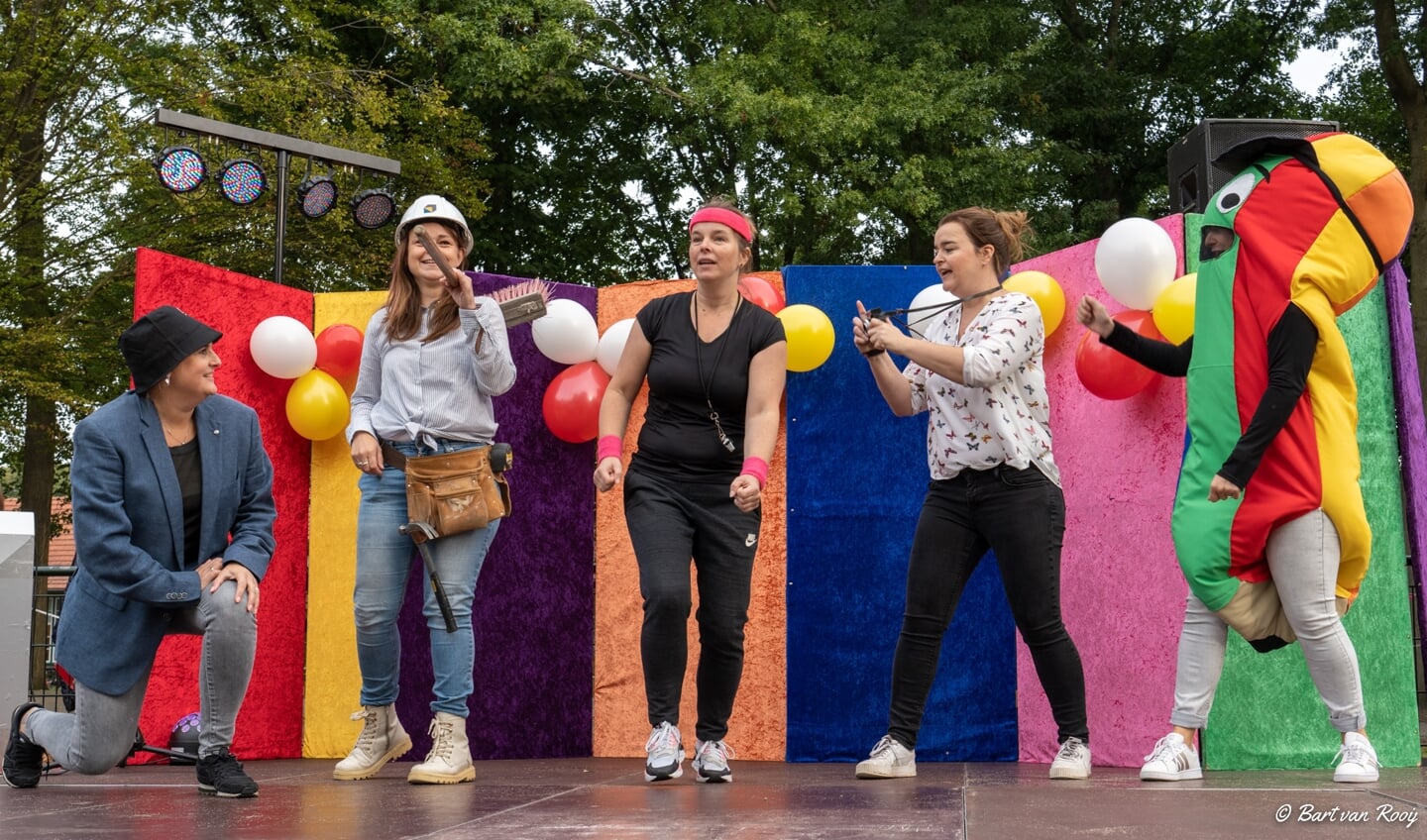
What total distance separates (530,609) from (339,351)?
132cm

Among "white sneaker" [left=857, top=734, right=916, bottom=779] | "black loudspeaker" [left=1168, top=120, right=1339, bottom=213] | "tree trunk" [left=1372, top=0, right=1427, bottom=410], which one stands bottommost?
"white sneaker" [left=857, top=734, right=916, bottom=779]

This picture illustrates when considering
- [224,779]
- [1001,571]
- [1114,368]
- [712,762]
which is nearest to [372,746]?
[224,779]

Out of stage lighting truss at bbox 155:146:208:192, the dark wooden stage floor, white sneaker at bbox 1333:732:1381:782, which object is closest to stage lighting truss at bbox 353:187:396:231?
stage lighting truss at bbox 155:146:208:192

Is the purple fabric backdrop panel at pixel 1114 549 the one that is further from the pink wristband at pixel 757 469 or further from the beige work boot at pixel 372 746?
the beige work boot at pixel 372 746

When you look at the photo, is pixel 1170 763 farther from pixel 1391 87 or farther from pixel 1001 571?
pixel 1391 87

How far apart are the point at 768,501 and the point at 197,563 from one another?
2.21m

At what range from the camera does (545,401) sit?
5633 millimetres

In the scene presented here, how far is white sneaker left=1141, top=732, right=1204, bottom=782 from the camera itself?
3955 millimetres

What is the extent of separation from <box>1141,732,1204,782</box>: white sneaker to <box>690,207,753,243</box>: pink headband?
1995mm

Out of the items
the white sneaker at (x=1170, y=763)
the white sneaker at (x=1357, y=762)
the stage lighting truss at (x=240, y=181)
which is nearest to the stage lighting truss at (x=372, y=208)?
the stage lighting truss at (x=240, y=181)

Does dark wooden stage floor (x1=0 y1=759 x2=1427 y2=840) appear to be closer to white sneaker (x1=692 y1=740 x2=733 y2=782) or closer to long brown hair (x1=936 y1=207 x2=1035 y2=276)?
white sneaker (x1=692 y1=740 x2=733 y2=782)

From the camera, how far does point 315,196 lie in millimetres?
8211

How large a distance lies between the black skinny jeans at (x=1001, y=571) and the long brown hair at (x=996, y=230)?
745 millimetres

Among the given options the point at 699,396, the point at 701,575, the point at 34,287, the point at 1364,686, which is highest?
the point at 34,287
